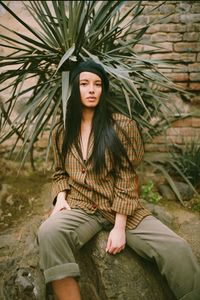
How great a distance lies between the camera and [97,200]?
184cm

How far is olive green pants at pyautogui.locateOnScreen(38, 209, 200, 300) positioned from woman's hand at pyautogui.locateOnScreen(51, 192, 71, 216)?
7cm

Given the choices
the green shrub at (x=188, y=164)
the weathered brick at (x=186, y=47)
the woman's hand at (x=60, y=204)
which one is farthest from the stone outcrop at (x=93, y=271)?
the weathered brick at (x=186, y=47)

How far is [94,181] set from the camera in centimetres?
184

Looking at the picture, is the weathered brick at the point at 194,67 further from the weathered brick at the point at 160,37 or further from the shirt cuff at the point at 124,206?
the shirt cuff at the point at 124,206

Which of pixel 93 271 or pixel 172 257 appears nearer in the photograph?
pixel 172 257

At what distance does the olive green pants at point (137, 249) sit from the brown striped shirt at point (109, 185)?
0.10 m

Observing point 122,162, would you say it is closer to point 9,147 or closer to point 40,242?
point 40,242

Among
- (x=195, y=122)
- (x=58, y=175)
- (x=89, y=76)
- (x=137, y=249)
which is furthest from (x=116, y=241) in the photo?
(x=195, y=122)

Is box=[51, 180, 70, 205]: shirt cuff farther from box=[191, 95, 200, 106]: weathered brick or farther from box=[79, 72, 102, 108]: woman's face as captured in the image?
box=[191, 95, 200, 106]: weathered brick

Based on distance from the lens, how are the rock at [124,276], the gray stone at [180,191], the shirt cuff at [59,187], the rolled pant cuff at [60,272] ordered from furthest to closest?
1. the gray stone at [180,191]
2. the shirt cuff at [59,187]
3. the rock at [124,276]
4. the rolled pant cuff at [60,272]

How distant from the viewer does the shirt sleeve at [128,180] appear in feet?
5.82

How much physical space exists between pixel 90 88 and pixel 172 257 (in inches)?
37.2

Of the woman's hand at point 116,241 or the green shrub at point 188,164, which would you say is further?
the green shrub at point 188,164

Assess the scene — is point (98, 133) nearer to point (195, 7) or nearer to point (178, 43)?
point (178, 43)
